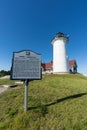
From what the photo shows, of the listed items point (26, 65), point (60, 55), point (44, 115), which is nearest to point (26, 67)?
point (26, 65)

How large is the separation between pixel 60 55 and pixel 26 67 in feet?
95.6

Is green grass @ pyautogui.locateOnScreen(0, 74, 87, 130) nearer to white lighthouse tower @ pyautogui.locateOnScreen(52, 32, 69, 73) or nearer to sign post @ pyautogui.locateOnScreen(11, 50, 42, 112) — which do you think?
sign post @ pyautogui.locateOnScreen(11, 50, 42, 112)

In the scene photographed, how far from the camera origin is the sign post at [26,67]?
717cm

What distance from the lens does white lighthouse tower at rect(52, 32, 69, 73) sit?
1389 inches

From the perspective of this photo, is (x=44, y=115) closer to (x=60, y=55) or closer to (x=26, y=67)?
(x=26, y=67)

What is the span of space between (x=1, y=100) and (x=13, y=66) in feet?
9.68

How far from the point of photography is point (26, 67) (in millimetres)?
7328

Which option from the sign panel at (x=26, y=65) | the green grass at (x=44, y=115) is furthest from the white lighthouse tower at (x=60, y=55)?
the sign panel at (x=26, y=65)

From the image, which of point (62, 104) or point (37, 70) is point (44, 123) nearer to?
point (62, 104)

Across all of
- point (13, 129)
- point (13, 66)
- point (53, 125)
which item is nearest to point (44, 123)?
point (53, 125)

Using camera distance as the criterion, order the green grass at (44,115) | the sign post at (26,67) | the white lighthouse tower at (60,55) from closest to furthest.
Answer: the green grass at (44,115) → the sign post at (26,67) → the white lighthouse tower at (60,55)

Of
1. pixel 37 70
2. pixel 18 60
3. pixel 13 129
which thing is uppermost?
pixel 18 60

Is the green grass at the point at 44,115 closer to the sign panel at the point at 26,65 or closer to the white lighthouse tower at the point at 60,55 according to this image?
the sign panel at the point at 26,65

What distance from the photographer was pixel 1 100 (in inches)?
343
